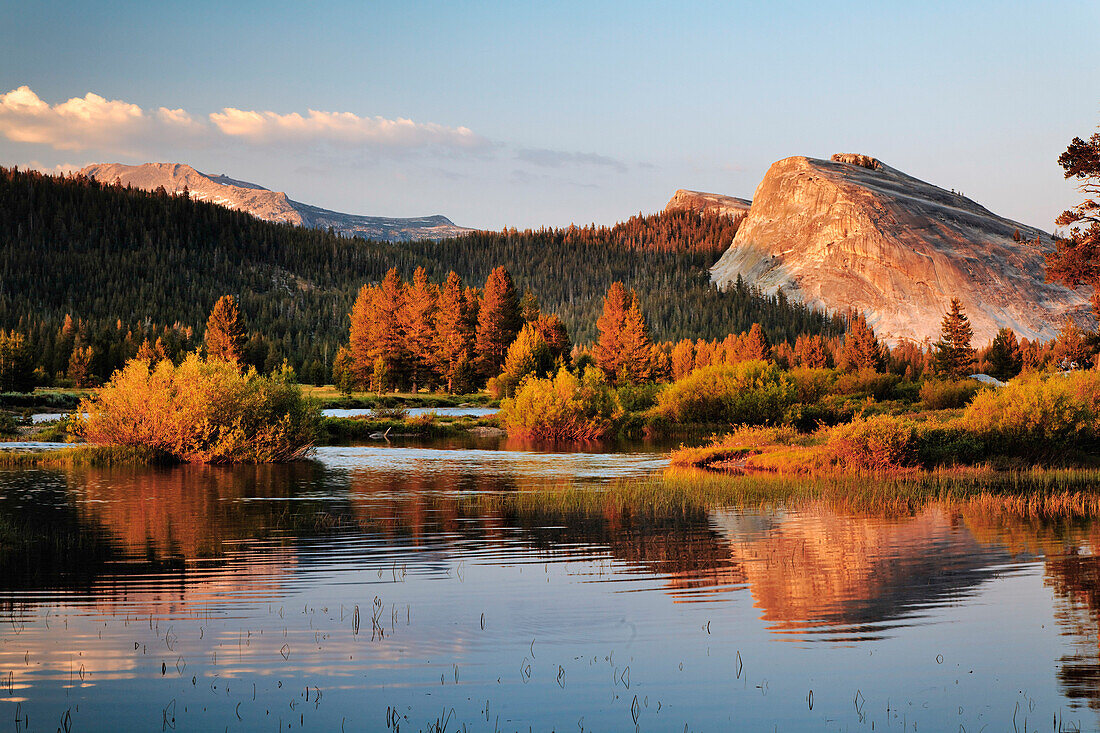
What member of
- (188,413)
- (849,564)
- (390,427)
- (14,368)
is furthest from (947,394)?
(14,368)

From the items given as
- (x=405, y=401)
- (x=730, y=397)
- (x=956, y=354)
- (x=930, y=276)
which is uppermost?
(x=930, y=276)

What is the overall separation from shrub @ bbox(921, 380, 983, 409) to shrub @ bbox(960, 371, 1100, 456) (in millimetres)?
39521

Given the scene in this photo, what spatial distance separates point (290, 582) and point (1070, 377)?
121 feet

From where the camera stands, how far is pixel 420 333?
91.2 meters

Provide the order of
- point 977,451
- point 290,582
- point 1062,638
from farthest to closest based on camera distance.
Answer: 1. point 977,451
2. point 290,582
3. point 1062,638

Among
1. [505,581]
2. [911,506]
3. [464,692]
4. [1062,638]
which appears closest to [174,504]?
[505,581]

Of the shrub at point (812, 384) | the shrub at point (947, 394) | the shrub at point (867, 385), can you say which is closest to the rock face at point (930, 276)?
the shrub at point (867, 385)

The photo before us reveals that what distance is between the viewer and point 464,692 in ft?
30.5

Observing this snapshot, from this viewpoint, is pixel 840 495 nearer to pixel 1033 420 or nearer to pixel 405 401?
pixel 1033 420

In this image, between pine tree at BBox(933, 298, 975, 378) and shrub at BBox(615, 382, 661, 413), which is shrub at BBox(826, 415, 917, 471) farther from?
pine tree at BBox(933, 298, 975, 378)

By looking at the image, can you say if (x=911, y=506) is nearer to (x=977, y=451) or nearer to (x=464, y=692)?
(x=977, y=451)

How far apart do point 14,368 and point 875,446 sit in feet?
262

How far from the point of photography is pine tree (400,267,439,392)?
9144cm

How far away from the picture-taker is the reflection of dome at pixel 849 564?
12.6 m
